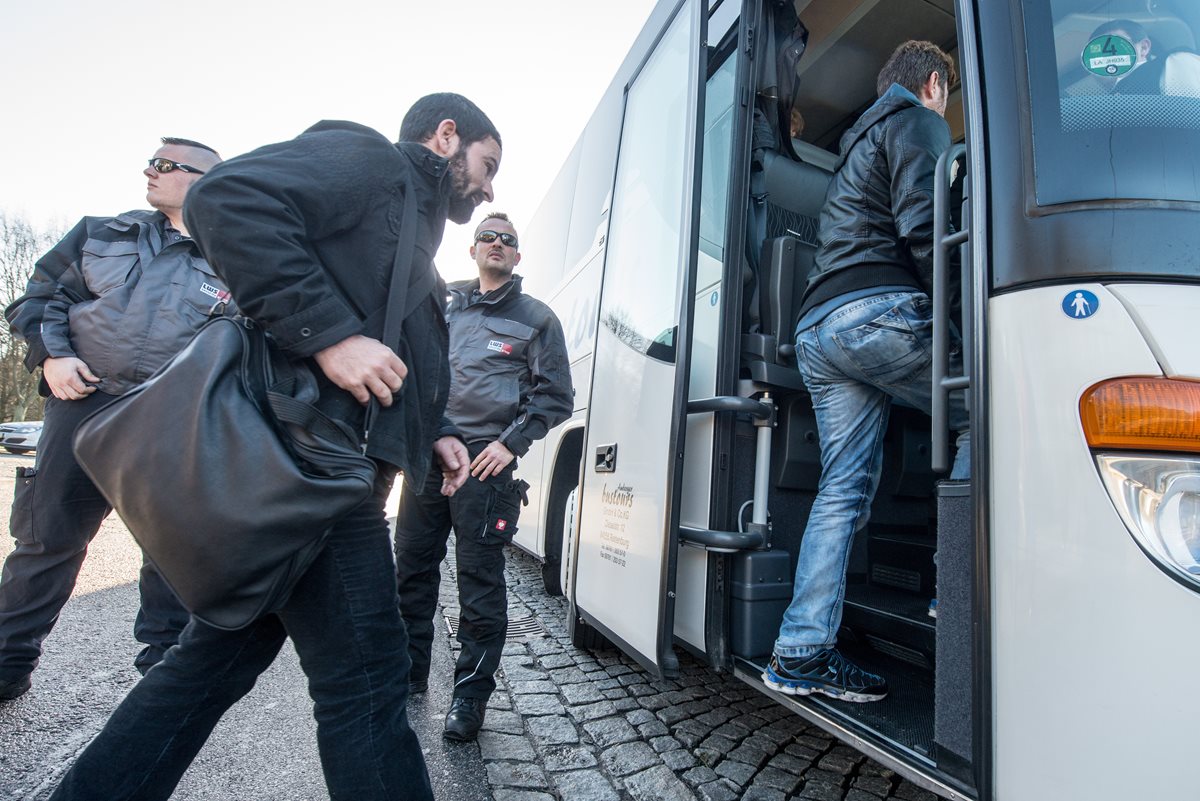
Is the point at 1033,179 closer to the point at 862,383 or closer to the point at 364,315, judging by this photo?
the point at 862,383

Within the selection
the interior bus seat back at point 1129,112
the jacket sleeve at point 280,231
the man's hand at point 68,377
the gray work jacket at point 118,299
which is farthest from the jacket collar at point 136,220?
the interior bus seat back at point 1129,112

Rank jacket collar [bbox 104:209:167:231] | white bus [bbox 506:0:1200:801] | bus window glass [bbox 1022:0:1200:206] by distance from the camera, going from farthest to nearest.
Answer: jacket collar [bbox 104:209:167:231] → bus window glass [bbox 1022:0:1200:206] → white bus [bbox 506:0:1200:801]

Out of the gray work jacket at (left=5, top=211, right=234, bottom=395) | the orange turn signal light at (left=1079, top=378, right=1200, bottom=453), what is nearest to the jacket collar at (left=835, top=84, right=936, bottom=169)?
the orange turn signal light at (left=1079, top=378, right=1200, bottom=453)

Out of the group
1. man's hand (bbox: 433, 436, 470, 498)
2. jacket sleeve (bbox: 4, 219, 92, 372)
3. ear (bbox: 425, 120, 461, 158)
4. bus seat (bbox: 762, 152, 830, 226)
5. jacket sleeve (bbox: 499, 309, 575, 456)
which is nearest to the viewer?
ear (bbox: 425, 120, 461, 158)

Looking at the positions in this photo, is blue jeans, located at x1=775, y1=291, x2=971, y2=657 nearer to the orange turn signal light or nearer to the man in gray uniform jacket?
the orange turn signal light

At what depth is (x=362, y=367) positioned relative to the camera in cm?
129

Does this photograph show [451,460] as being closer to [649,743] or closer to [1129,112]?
[649,743]

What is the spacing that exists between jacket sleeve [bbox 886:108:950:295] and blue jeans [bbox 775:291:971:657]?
0.14 metres

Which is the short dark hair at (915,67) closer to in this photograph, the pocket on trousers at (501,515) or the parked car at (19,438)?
the pocket on trousers at (501,515)

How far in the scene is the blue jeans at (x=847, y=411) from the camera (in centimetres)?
204

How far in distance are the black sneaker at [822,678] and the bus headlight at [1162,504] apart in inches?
41.0

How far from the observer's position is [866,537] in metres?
2.96

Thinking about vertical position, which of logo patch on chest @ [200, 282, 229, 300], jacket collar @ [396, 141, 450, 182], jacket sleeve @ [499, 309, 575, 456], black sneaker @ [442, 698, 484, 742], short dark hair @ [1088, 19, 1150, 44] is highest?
short dark hair @ [1088, 19, 1150, 44]

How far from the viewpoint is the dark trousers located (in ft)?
7.60
